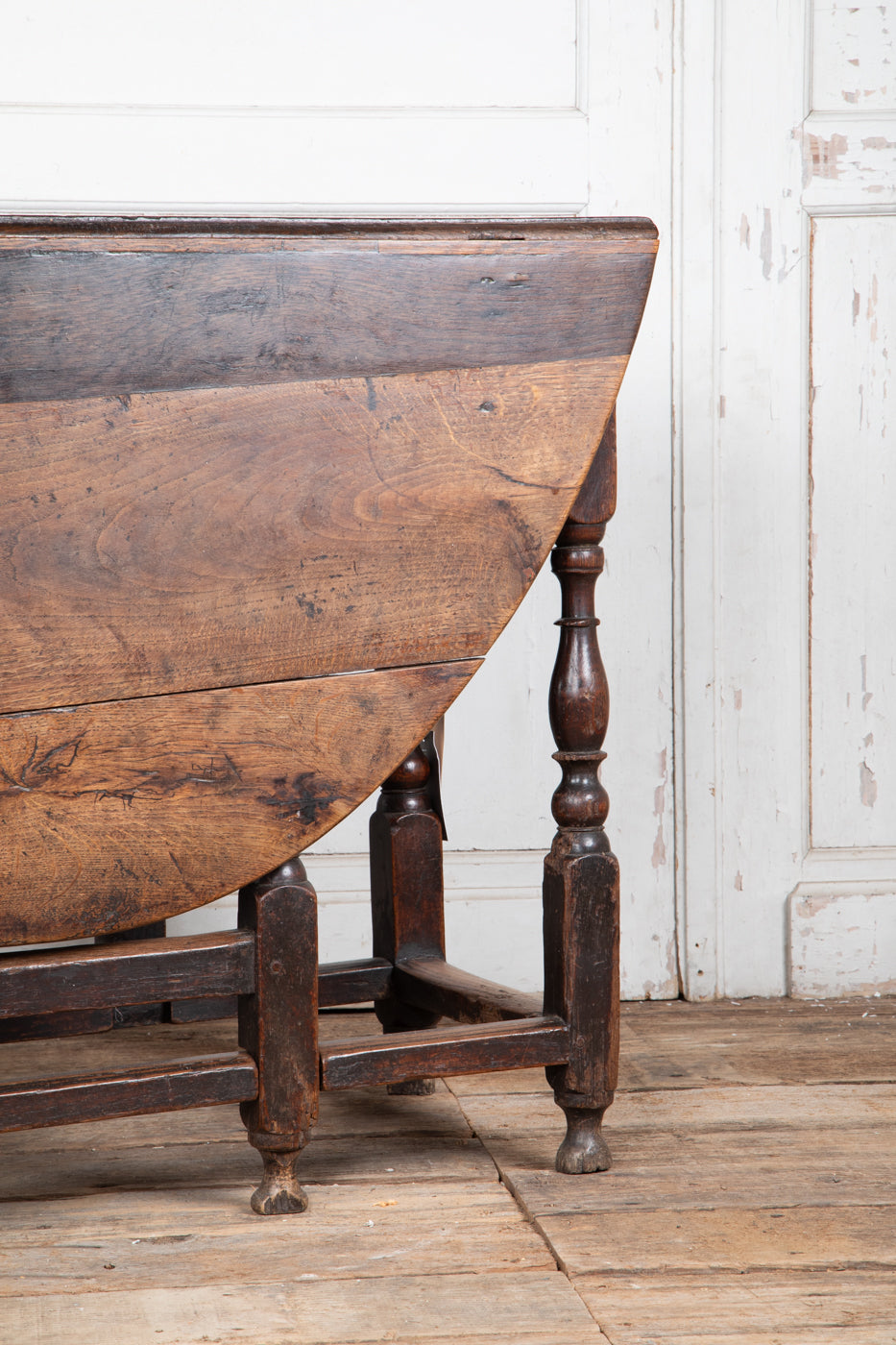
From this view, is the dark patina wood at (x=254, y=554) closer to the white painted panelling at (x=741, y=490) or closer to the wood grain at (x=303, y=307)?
the wood grain at (x=303, y=307)

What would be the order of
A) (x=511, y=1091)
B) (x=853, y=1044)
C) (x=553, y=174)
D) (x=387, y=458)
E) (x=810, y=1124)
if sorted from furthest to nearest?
(x=553, y=174), (x=853, y=1044), (x=511, y=1091), (x=810, y=1124), (x=387, y=458)

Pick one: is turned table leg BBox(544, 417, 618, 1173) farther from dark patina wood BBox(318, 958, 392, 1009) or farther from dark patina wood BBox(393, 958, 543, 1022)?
dark patina wood BBox(318, 958, 392, 1009)

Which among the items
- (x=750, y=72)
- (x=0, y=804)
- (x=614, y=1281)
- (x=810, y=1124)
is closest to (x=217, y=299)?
(x=0, y=804)

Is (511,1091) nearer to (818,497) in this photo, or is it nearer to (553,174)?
(818,497)

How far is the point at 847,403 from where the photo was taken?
A: 201 centimetres

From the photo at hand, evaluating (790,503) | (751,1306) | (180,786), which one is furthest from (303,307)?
(790,503)

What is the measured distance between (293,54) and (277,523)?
3.57ft

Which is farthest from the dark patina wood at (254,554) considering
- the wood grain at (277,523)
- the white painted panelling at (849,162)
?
the white painted panelling at (849,162)

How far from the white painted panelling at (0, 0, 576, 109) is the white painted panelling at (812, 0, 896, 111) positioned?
39 cm

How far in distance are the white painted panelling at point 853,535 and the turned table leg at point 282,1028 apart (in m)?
1.09

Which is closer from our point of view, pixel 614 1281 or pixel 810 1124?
pixel 614 1281

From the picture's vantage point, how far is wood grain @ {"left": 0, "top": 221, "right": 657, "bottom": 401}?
1.10 meters

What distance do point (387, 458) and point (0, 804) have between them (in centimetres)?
47

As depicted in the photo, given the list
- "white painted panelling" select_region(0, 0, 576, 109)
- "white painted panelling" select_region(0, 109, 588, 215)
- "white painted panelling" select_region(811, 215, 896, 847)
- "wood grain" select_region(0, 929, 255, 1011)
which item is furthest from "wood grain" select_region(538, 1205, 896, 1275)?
"white painted panelling" select_region(0, 0, 576, 109)
